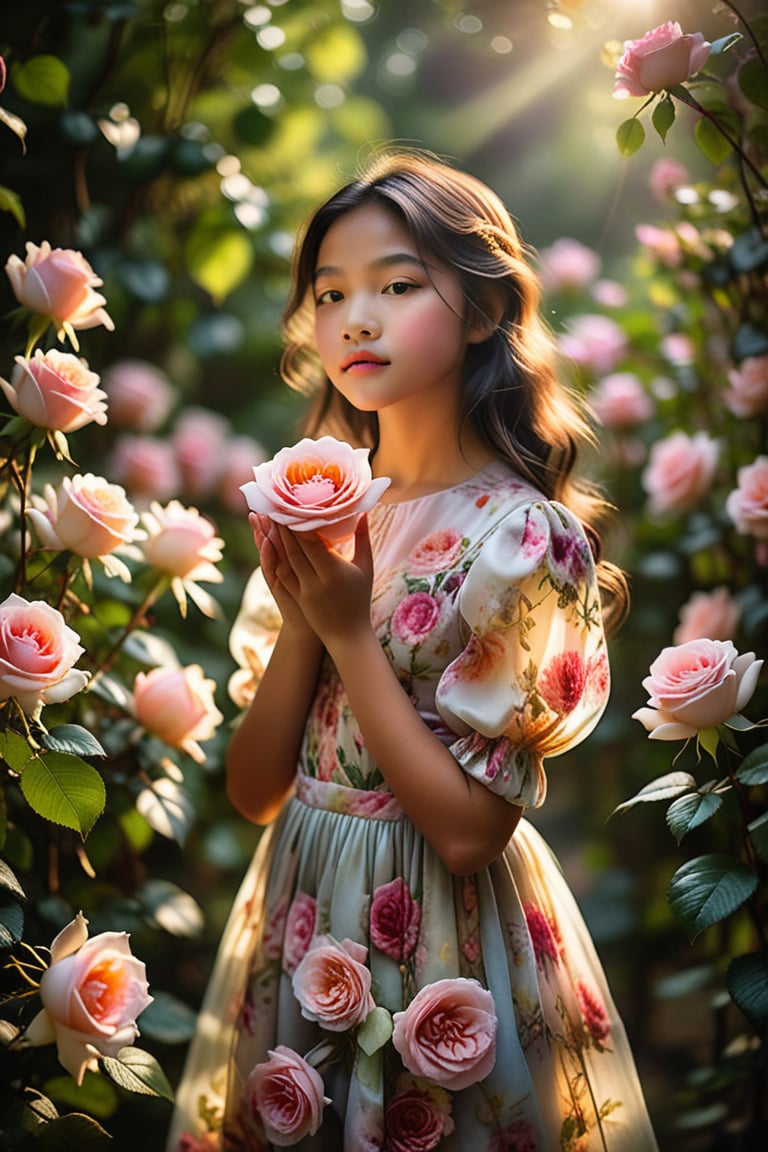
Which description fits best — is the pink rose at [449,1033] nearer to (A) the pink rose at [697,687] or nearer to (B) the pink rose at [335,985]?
(B) the pink rose at [335,985]

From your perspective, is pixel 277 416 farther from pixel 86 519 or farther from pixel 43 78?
pixel 86 519

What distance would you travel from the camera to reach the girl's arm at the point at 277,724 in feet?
3.42

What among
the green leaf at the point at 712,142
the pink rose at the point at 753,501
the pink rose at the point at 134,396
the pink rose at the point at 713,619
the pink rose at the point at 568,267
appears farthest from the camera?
the pink rose at the point at 568,267

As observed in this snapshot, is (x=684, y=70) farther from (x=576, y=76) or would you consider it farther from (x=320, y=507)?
(x=576, y=76)

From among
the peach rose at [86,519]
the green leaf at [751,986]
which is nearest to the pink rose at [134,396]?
the peach rose at [86,519]

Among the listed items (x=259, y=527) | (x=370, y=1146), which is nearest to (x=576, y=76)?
(x=259, y=527)

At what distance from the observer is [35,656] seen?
863mm

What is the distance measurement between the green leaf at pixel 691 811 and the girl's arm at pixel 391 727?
0.14 metres

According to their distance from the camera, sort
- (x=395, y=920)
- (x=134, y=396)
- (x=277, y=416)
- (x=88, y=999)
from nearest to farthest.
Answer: (x=88, y=999) → (x=395, y=920) → (x=134, y=396) → (x=277, y=416)

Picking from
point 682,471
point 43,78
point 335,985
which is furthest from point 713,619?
point 43,78

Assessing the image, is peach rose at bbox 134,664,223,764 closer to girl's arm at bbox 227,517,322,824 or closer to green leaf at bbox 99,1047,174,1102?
girl's arm at bbox 227,517,322,824

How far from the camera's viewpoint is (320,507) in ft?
2.88

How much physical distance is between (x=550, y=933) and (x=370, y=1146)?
0.84 ft

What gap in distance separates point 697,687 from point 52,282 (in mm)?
695
